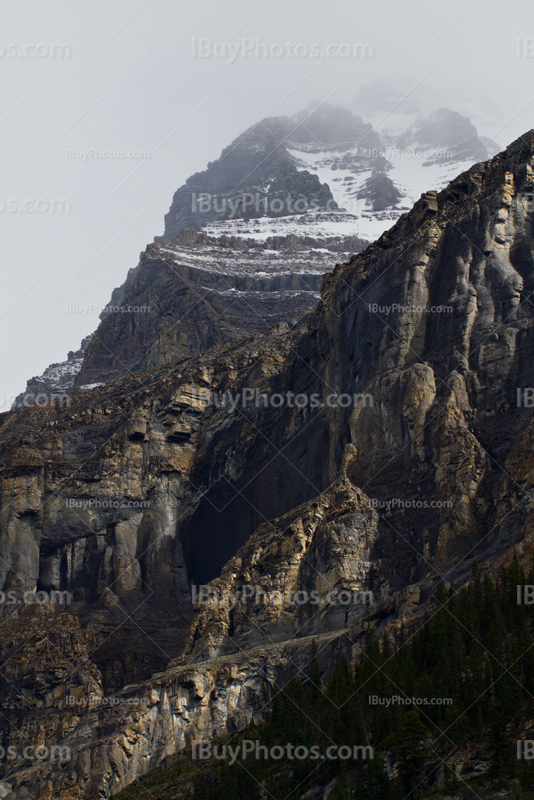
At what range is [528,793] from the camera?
193ft

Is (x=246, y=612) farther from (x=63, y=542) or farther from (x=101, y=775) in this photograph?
(x=63, y=542)

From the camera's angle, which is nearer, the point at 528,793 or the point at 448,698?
the point at 528,793

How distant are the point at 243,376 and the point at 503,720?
268 ft

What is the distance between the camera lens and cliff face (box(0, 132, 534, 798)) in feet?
304

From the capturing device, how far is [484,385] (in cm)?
9994

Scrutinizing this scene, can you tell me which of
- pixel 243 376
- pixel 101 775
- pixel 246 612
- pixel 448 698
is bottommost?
pixel 101 775

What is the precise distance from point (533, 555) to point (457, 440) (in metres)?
20.0

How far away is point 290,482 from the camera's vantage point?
12100 cm

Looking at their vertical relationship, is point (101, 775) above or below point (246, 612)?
below

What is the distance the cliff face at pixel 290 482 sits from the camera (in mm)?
92750

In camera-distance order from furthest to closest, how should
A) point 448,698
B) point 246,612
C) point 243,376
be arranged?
point 243,376 < point 246,612 < point 448,698

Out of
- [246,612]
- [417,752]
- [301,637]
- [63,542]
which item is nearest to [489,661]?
[417,752]

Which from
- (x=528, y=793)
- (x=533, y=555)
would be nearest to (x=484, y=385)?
(x=533, y=555)

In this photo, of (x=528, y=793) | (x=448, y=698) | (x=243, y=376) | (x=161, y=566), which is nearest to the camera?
(x=528, y=793)
